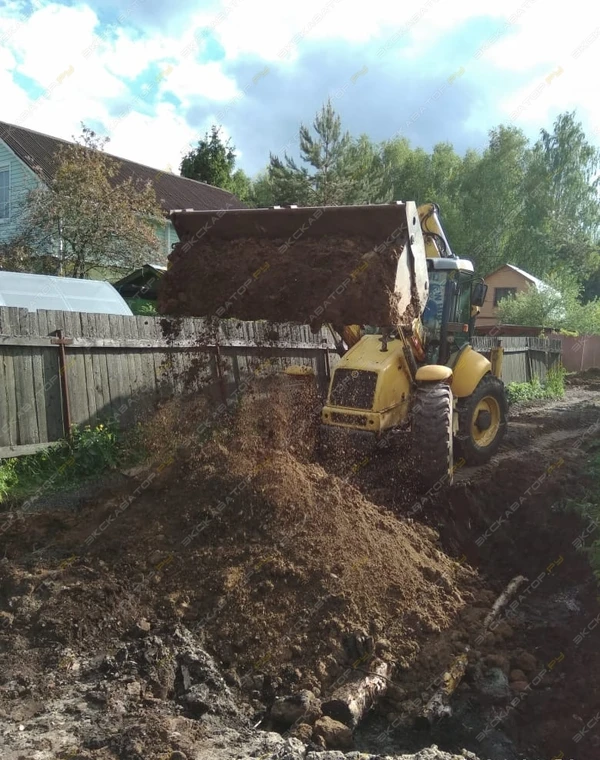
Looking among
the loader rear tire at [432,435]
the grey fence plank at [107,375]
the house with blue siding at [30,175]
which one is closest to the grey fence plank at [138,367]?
the grey fence plank at [107,375]

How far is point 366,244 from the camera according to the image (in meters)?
6.23

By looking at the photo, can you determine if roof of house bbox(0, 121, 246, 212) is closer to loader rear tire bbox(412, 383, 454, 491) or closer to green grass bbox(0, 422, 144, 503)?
green grass bbox(0, 422, 144, 503)

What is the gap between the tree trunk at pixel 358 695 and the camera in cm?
391

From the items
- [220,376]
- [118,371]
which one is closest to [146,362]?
[118,371]

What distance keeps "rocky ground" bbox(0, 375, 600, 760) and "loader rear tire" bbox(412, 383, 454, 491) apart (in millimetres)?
287

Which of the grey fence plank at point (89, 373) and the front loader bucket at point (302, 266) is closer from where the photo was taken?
the front loader bucket at point (302, 266)

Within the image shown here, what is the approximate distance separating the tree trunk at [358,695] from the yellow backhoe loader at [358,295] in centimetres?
294

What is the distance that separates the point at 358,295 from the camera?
6121mm

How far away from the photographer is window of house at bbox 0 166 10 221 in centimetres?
2222

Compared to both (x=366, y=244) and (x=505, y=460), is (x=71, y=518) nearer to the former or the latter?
(x=366, y=244)

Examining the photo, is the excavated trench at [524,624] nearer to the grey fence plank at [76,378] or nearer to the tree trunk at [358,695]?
the tree trunk at [358,695]

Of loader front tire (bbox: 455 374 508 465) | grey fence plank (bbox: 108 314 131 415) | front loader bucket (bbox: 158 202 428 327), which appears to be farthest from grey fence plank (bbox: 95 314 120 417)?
loader front tire (bbox: 455 374 508 465)

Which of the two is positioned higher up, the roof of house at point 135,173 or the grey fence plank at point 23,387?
the roof of house at point 135,173

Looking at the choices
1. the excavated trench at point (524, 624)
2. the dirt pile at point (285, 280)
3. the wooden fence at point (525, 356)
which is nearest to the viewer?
the excavated trench at point (524, 624)
